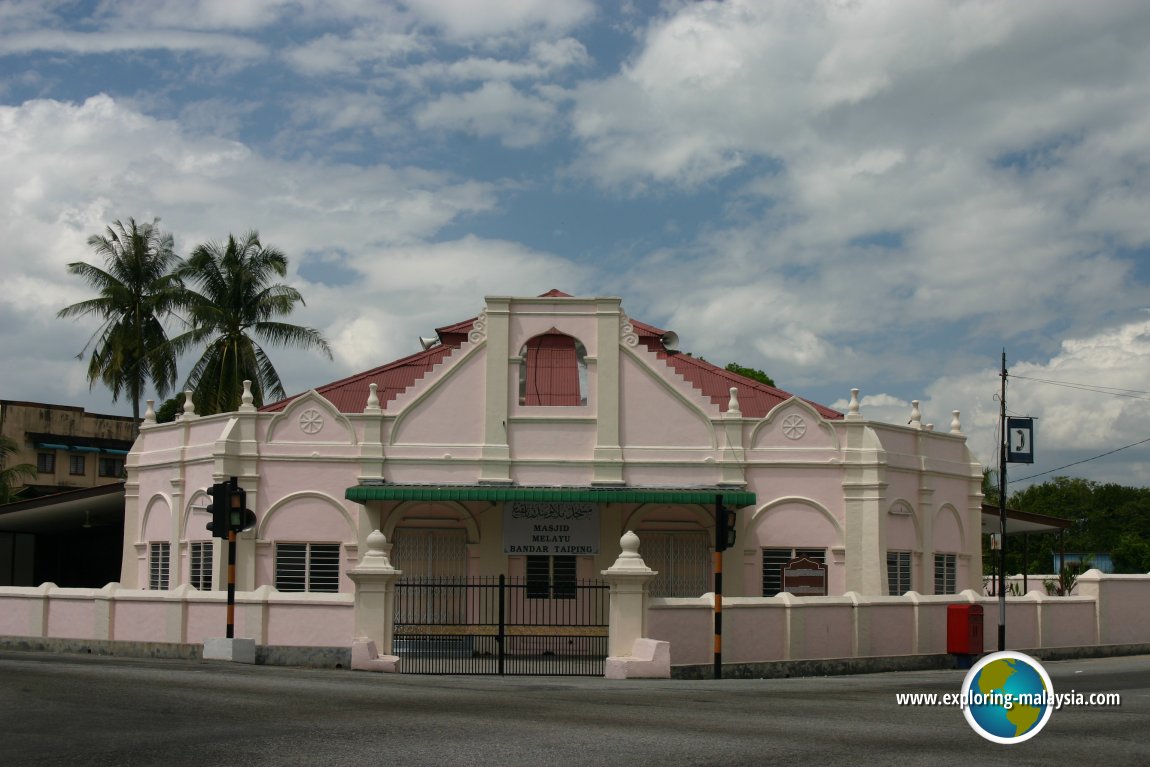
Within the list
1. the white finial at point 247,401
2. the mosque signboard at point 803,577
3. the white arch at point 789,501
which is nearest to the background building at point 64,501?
the white finial at point 247,401

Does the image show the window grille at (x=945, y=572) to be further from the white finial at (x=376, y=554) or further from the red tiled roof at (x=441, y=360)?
the white finial at (x=376, y=554)

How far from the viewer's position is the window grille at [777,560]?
92.7 ft

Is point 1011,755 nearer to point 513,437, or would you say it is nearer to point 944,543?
point 513,437

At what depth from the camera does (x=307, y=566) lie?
27891mm

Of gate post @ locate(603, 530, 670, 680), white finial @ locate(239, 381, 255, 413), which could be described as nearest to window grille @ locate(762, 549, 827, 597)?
gate post @ locate(603, 530, 670, 680)

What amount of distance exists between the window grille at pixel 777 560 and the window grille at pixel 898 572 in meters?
1.59

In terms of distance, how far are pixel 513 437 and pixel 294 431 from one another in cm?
463

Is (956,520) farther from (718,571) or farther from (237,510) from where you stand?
(237,510)

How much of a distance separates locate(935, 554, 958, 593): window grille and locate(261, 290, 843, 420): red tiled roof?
4.04 metres

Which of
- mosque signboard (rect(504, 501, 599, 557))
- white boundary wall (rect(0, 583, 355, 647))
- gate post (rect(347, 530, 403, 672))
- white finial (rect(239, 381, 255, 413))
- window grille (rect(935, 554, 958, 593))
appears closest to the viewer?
gate post (rect(347, 530, 403, 672))

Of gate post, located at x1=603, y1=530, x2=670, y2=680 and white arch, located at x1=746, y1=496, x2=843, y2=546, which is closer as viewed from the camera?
gate post, located at x1=603, y1=530, x2=670, y2=680

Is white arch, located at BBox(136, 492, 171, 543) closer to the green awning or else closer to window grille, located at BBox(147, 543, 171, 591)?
window grille, located at BBox(147, 543, 171, 591)

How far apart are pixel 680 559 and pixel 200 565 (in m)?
10.2

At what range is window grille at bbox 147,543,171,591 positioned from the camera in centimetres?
2966
